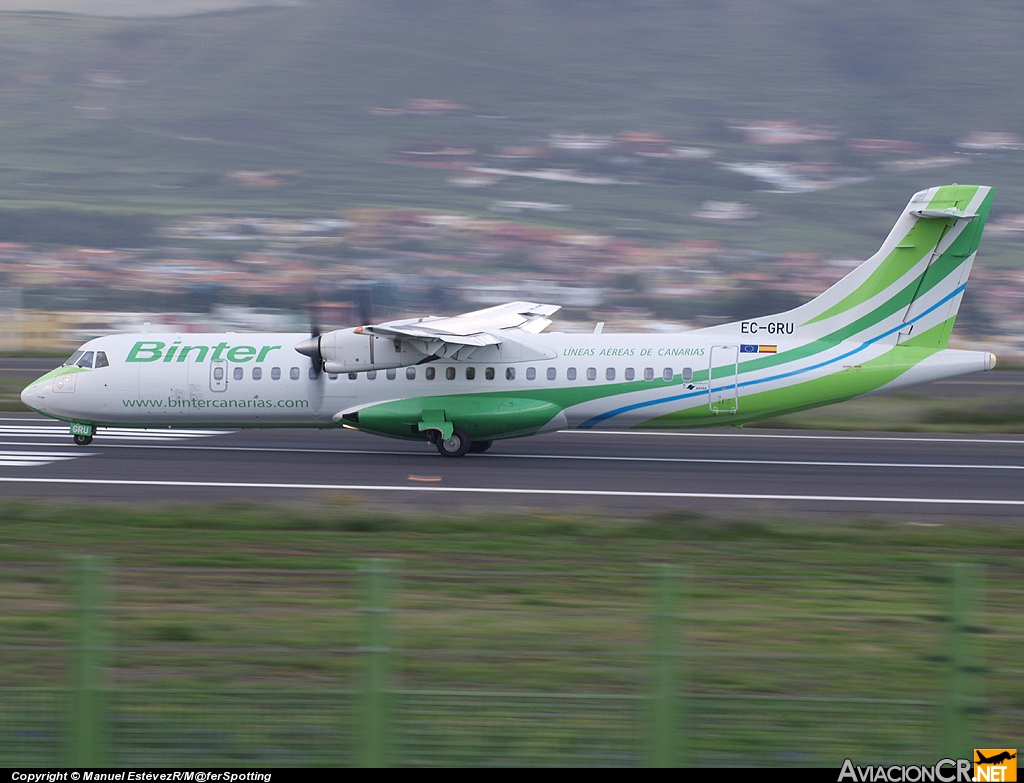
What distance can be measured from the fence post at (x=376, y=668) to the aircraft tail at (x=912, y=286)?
17698mm

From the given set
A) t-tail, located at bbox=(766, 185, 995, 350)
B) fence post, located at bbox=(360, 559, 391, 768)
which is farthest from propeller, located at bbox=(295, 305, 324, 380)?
fence post, located at bbox=(360, 559, 391, 768)

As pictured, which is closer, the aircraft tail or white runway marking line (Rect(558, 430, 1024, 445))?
the aircraft tail

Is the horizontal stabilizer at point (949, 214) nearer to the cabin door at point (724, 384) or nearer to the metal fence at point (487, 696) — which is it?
the cabin door at point (724, 384)

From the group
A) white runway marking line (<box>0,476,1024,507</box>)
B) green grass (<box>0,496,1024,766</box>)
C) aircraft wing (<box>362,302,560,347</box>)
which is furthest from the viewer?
aircraft wing (<box>362,302,560,347</box>)

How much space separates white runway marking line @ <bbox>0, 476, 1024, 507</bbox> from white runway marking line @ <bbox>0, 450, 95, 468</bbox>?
164 cm

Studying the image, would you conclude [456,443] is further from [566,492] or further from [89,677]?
[89,677]

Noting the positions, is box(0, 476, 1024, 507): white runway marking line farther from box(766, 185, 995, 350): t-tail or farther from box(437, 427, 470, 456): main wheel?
box(766, 185, 995, 350): t-tail

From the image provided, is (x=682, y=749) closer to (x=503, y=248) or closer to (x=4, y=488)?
(x=4, y=488)

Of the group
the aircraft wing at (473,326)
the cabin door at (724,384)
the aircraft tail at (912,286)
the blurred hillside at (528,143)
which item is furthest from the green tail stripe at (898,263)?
the blurred hillside at (528,143)

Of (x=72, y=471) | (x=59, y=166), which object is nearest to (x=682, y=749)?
(x=72, y=471)

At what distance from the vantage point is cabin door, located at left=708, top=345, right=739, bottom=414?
22.5m

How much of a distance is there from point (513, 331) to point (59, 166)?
129413 mm

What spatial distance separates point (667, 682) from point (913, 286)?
1829 cm

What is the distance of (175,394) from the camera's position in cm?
2391
